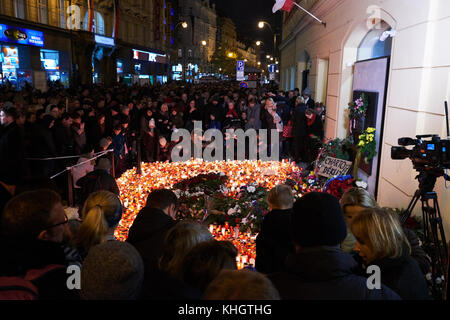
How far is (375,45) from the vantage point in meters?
9.52

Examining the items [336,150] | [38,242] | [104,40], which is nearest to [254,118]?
[336,150]

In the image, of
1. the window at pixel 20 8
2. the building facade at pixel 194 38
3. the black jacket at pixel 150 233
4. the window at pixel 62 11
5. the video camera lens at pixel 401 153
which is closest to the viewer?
the black jacket at pixel 150 233

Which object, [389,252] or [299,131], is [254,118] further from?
[389,252]

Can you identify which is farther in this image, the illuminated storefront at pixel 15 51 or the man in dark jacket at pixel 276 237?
the illuminated storefront at pixel 15 51

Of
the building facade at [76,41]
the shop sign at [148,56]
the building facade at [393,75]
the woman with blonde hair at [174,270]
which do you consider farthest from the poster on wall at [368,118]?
the shop sign at [148,56]

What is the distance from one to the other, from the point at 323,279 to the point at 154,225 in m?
1.92

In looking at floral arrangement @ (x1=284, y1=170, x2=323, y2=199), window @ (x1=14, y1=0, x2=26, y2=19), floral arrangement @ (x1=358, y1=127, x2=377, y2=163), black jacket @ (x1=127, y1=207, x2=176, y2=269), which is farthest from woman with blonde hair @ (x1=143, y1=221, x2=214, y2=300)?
window @ (x1=14, y1=0, x2=26, y2=19)

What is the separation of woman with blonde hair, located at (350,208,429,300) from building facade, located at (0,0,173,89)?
22.0 metres

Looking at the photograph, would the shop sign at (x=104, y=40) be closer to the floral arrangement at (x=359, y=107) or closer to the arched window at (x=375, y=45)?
the arched window at (x=375, y=45)

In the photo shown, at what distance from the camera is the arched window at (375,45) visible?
864 centimetres

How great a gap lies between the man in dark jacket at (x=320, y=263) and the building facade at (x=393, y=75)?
355cm

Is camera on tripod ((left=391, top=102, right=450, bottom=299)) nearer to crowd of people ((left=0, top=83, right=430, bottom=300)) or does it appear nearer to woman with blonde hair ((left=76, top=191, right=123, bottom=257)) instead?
crowd of people ((left=0, top=83, right=430, bottom=300))

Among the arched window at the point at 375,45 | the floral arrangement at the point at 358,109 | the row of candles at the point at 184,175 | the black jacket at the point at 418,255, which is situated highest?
the arched window at the point at 375,45

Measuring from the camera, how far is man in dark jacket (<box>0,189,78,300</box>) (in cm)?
236
